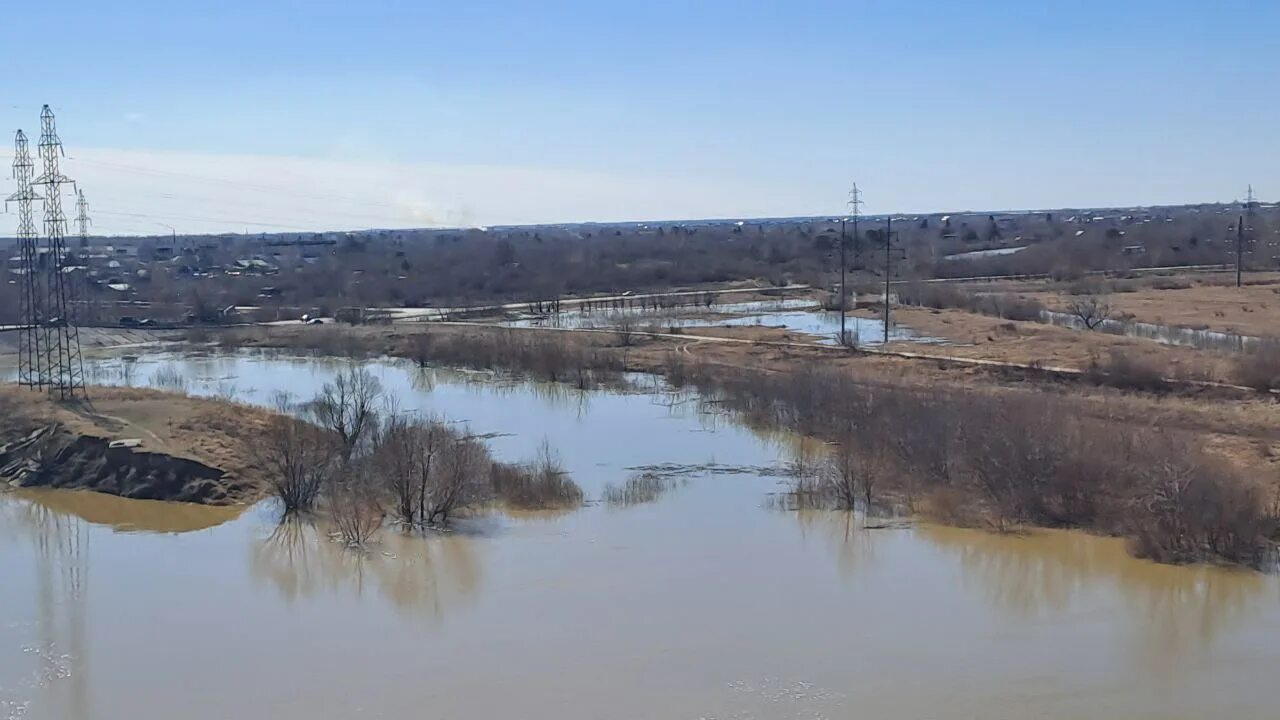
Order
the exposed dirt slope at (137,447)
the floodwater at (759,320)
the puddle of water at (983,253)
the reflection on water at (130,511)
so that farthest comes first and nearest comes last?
the puddle of water at (983,253) < the floodwater at (759,320) < the exposed dirt slope at (137,447) < the reflection on water at (130,511)

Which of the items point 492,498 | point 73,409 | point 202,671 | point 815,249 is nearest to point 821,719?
point 202,671

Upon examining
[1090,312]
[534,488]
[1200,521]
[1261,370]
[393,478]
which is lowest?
[534,488]

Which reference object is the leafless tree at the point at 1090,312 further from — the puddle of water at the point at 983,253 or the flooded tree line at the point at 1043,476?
the puddle of water at the point at 983,253

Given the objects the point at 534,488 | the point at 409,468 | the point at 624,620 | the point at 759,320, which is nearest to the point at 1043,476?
the point at 624,620

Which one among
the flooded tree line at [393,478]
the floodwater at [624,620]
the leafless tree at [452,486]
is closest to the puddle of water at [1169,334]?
the floodwater at [624,620]

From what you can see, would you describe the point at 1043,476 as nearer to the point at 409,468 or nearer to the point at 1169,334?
→ the point at 409,468

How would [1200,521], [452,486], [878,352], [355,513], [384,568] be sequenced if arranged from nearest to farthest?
[1200,521]
[384,568]
[355,513]
[452,486]
[878,352]

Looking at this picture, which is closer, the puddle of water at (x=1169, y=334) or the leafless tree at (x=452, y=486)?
the leafless tree at (x=452, y=486)
